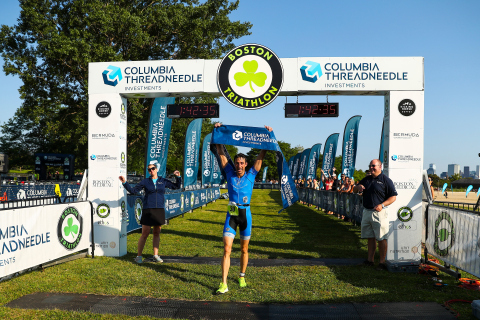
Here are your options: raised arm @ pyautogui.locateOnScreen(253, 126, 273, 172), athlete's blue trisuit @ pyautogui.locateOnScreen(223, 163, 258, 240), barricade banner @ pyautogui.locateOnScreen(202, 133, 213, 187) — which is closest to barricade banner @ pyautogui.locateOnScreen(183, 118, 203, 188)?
barricade banner @ pyautogui.locateOnScreen(202, 133, 213, 187)

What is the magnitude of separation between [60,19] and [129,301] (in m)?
26.5

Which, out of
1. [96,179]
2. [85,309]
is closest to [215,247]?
[96,179]

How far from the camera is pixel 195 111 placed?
8.89 meters

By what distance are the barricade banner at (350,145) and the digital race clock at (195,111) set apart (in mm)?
13117

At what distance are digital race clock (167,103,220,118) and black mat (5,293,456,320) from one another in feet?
15.2

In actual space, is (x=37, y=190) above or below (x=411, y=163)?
below

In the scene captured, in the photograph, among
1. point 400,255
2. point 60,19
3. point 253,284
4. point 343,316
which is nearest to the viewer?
point 343,316

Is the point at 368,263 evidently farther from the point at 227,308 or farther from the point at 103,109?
the point at 103,109

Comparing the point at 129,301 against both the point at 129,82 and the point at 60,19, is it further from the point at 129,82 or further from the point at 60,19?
the point at 60,19

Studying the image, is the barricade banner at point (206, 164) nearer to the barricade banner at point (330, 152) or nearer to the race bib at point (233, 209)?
the barricade banner at point (330, 152)

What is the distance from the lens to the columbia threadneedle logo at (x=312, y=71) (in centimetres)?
841

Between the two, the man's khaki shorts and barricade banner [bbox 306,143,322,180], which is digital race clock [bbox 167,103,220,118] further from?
barricade banner [bbox 306,143,322,180]

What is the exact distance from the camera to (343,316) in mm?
4871

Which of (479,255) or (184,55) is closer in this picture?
(479,255)
